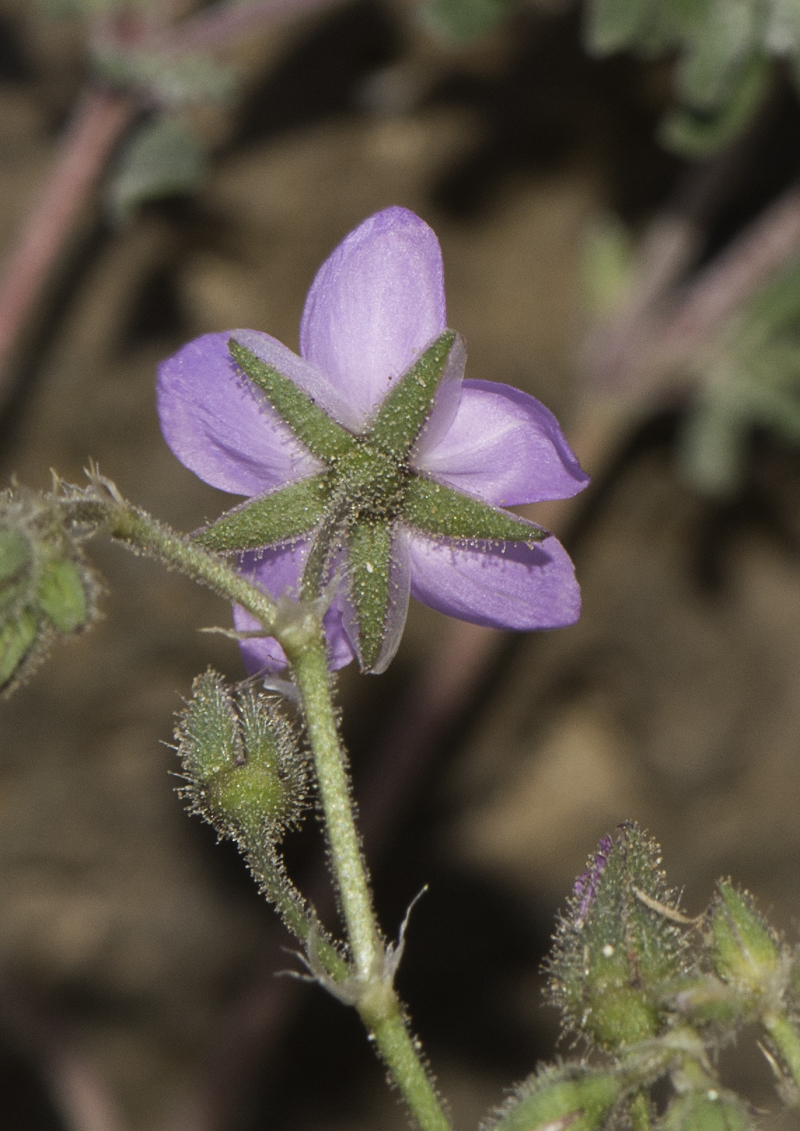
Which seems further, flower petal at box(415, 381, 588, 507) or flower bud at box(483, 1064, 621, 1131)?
flower petal at box(415, 381, 588, 507)

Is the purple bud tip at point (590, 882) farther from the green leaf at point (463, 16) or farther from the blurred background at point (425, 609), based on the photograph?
the blurred background at point (425, 609)

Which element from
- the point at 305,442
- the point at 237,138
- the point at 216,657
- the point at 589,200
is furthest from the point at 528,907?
the point at 305,442

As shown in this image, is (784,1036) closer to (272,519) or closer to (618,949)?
(618,949)

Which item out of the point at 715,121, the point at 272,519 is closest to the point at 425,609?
the point at 715,121

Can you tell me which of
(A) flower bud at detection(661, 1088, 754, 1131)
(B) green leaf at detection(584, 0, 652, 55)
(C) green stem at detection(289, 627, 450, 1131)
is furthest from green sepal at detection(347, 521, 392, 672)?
(B) green leaf at detection(584, 0, 652, 55)

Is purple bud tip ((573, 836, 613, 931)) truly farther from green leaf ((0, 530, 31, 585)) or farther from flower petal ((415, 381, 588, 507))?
green leaf ((0, 530, 31, 585))
